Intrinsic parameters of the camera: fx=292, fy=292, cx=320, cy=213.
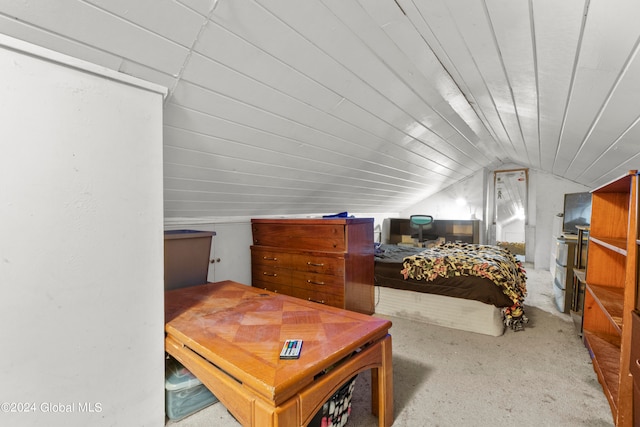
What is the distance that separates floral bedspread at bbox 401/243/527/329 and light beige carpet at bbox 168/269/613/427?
0.27m

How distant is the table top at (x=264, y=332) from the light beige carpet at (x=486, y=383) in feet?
1.82

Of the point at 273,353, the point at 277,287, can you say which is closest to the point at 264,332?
the point at 273,353

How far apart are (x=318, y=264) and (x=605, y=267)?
217cm

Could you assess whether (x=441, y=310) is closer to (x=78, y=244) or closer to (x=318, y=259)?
Result: (x=318, y=259)

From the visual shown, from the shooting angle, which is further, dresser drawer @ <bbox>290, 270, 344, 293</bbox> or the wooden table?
dresser drawer @ <bbox>290, 270, 344, 293</bbox>

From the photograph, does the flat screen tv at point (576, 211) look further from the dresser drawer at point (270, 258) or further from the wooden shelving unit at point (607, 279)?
the dresser drawer at point (270, 258)

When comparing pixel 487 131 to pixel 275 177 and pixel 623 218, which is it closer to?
pixel 623 218

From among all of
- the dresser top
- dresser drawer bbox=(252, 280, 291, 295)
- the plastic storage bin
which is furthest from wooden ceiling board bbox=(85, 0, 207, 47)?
dresser drawer bbox=(252, 280, 291, 295)

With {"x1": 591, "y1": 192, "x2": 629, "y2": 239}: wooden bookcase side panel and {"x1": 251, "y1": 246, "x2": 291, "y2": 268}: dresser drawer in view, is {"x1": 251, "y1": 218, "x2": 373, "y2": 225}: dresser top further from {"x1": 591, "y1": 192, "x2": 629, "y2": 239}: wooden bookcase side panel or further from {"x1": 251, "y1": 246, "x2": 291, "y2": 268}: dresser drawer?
{"x1": 591, "y1": 192, "x2": 629, "y2": 239}: wooden bookcase side panel

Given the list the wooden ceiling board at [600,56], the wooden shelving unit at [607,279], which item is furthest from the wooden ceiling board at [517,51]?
the wooden shelving unit at [607,279]

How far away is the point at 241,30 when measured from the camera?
1.29 metres

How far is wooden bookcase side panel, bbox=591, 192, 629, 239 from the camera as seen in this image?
2.02 metres

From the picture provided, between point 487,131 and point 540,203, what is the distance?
3.27 m

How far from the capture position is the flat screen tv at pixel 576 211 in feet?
12.4
